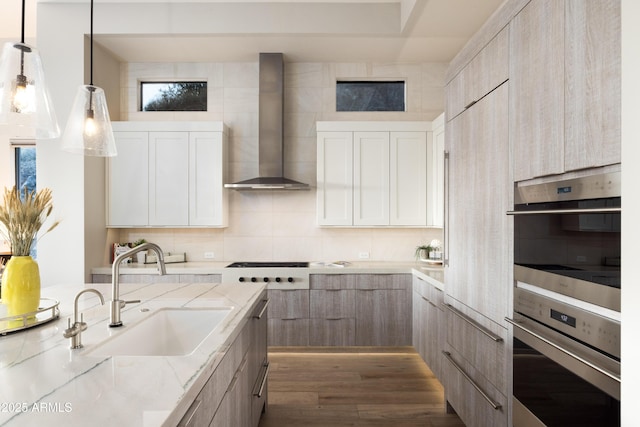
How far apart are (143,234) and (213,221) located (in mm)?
987

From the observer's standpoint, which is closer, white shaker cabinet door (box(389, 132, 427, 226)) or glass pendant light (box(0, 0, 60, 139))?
glass pendant light (box(0, 0, 60, 139))

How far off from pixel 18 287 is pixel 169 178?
8.39 ft

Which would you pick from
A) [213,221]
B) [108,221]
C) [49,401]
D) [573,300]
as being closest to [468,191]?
[573,300]

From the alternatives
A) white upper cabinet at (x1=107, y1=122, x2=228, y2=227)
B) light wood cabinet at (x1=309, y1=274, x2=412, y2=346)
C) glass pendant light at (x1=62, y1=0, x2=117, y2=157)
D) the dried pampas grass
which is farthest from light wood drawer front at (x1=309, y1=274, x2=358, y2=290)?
the dried pampas grass

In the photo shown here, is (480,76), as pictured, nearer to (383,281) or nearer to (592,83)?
(592,83)

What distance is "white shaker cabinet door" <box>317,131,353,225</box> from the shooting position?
12.8ft

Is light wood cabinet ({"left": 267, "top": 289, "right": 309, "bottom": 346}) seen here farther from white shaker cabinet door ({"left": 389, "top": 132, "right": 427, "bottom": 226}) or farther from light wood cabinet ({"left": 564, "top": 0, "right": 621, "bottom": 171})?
light wood cabinet ({"left": 564, "top": 0, "right": 621, "bottom": 171})

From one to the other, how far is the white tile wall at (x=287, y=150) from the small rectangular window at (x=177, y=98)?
10cm

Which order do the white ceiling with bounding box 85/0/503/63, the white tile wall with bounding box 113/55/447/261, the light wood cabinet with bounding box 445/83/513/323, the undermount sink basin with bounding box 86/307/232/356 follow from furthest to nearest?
1. the white tile wall with bounding box 113/55/447/261
2. the white ceiling with bounding box 85/0/503/63
3. the light wood cabinet with bounding box 445/83/513/323
4. the undermount sink basin with bounding box 86/307/232/356

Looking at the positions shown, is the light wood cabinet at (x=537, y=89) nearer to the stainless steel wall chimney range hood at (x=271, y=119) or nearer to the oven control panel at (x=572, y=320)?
the oven control panel at (x=572, y=320)

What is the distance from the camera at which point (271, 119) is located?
156 inches

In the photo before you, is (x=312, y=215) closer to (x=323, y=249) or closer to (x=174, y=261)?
(x=323, y=249)

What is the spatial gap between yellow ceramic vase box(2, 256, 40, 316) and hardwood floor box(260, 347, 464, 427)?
1.63 metres

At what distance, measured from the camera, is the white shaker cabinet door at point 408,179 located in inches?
153
